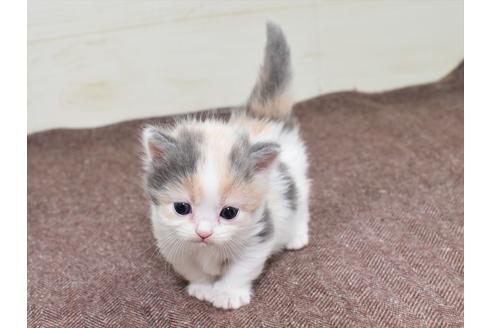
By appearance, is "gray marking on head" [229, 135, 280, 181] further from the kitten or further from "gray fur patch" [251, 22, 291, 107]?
"gray fur patch" [251, 22, 291, 107]

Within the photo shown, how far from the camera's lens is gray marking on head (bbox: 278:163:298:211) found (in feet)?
4.43

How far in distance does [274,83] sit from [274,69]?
0.04 meters

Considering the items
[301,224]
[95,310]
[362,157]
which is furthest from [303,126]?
[95,310]

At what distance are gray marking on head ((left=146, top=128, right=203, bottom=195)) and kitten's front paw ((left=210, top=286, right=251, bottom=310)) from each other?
12.4 inches

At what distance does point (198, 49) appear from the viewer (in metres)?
2.13

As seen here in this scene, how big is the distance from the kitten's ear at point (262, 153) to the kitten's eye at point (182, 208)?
18 centimetres

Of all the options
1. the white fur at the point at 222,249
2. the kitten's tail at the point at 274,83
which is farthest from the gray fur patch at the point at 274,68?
the white fur at the point at 222,249

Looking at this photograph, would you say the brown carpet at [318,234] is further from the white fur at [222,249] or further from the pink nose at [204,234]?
the pink nose at [204,234]

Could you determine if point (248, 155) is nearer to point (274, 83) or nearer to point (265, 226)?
point (265, 226)

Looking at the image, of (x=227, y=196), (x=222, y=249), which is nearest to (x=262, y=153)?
(x=227, y=196)

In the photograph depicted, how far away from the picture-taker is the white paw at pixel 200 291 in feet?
4.20

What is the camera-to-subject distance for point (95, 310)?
125cm

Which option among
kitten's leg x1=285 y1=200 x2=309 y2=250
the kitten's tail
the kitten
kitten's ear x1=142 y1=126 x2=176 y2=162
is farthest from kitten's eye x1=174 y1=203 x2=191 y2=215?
the kitten's tail

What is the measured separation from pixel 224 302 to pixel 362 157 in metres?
0.90
